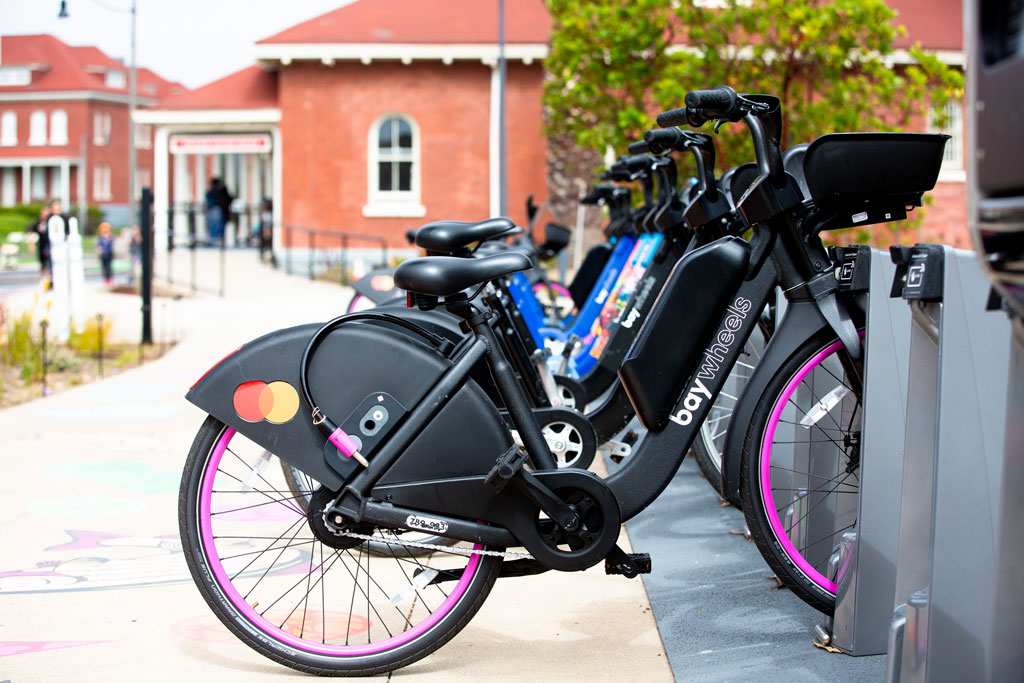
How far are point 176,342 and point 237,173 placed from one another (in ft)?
81.8

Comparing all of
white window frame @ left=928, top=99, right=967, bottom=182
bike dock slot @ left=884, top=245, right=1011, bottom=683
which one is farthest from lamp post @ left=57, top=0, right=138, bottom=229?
white window frame @ left=928, top=99, right=967, bottom=182

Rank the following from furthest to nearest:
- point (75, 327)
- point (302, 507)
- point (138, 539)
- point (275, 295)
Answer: point (275, 295)
point (75, 327)
point (138, 539)
point (302, 507)

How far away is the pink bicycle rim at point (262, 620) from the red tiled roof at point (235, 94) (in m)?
22.5

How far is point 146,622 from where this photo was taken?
3.52 m

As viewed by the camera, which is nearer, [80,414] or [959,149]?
[80,414]

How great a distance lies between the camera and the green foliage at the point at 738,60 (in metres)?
13.6

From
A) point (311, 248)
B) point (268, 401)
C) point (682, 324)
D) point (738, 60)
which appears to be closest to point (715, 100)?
point (682, 324)

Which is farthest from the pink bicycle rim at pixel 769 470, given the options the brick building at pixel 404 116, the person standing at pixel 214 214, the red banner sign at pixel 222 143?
the person standing at pixel 214 214

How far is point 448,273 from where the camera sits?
292 centimetres

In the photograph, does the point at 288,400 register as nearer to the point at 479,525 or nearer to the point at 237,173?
the point at 479,525

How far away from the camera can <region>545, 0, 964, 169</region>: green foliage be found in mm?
13625

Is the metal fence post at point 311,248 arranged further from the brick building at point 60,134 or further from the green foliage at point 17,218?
the brick building at point 60,134

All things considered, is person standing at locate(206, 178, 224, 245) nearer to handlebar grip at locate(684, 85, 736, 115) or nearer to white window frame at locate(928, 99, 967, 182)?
white window frame at locate(928, 99, 967, 182)

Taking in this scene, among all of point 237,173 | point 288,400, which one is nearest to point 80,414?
point 288,400
